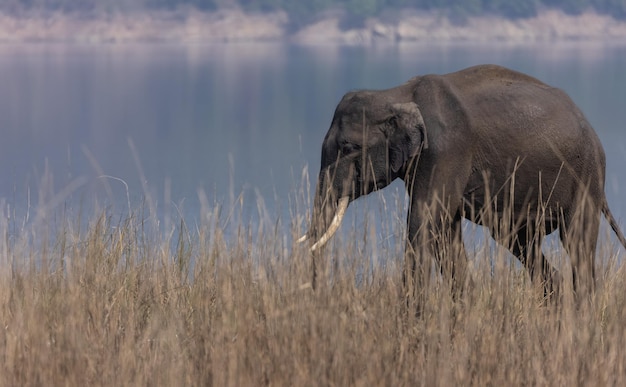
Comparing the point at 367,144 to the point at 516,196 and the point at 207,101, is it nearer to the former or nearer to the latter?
the point at 516,196

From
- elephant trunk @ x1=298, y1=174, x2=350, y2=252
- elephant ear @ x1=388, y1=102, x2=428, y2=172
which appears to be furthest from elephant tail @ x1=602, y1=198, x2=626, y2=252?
elephant trunk @ x1=298, y1=174, x2=350, y2=252

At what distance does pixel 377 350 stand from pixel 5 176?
44269 millimetres

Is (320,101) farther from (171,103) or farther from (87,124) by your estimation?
(87,124)

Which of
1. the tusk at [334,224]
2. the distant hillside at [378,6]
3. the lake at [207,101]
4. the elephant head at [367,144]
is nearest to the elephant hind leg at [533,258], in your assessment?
the lake at [207,101]

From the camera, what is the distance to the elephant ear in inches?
243

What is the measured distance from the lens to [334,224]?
596cm

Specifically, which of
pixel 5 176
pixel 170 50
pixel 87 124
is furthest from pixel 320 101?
pixel 170 50

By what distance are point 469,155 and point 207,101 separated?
310 feet

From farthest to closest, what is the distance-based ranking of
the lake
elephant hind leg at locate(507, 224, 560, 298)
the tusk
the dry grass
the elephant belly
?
the lake < elephant hind leg at locate(507, 224, 560, 298) < the elephant belly < the tusk < the dry grass

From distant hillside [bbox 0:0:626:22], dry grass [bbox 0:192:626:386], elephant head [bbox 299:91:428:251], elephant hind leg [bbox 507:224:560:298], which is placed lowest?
distant hillside [bbox 0:0:626:22]

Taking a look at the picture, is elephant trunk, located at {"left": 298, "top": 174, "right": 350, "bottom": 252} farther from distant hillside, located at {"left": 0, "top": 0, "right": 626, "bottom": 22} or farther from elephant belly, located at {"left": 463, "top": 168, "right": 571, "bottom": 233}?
distant hillside, located at {"left": 0, "top": 0, "right": 626, "bottom": 22}

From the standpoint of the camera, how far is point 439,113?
622 centimetres

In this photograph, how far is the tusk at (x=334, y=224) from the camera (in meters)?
5.65

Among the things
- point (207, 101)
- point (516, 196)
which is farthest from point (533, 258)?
point (207, 101)
